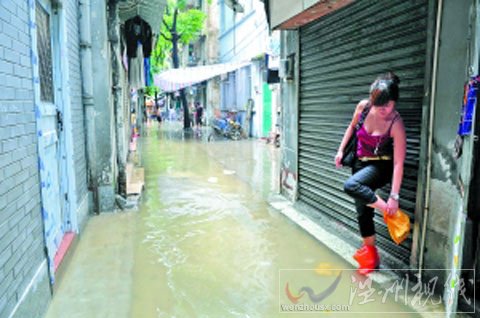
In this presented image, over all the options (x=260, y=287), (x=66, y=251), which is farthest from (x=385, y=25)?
(x=66, y=251)

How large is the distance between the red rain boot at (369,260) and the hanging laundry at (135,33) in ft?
26.0

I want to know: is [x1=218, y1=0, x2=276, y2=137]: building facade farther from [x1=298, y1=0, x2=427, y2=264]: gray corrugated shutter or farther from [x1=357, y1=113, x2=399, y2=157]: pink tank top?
[x1=357, y1=113, x2=399, y2=157]: pink tank top

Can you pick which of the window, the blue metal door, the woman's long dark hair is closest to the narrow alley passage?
the blue metal door

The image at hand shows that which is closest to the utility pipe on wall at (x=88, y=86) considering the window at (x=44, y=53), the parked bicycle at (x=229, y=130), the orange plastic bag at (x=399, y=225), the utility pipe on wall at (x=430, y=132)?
the window at (x=44, y=53)

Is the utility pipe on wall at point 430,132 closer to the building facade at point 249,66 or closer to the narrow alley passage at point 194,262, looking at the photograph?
the narrow alley passage at point 194,262

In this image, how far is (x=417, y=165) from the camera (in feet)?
11.8

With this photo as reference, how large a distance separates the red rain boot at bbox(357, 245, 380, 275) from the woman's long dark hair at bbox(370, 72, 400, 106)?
1417 millimetres

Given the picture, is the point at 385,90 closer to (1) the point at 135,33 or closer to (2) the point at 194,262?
(2) the point at 194,262

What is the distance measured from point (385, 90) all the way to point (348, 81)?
1445mm

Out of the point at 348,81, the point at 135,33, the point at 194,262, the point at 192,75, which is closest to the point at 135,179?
the point at 135,33

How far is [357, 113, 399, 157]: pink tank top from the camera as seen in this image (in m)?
3.61

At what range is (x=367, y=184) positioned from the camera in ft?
11.9

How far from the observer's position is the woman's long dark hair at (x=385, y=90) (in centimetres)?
342

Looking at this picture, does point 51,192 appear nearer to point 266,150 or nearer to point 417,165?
point 417,165
